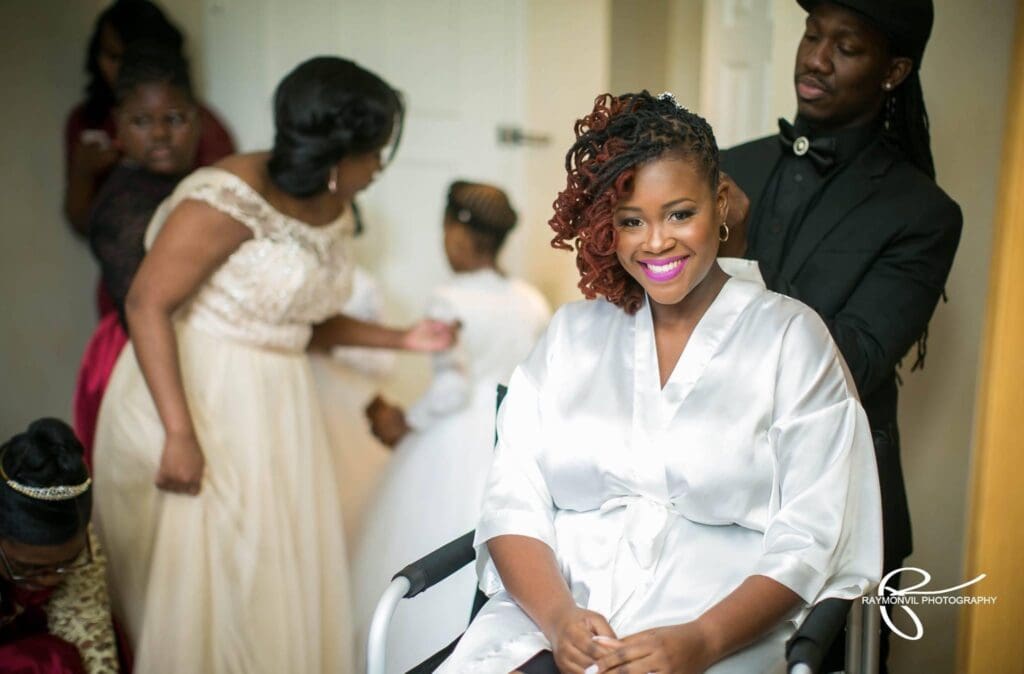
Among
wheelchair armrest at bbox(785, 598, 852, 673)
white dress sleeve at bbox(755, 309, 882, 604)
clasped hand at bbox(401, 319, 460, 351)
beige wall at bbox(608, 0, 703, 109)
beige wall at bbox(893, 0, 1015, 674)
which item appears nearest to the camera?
wheelchair armrest at bbox(785, 598, 852, 673)

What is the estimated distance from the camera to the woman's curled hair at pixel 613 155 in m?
1.53

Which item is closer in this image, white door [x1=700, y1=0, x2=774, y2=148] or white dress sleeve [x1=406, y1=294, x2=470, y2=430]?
white door [x1=700, y1=0, x2=774, y2=148]

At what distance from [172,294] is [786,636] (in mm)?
1433

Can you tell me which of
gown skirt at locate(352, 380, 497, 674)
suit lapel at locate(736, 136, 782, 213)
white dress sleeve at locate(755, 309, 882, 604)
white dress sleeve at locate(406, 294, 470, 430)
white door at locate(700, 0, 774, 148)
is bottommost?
gown skirt at locate(352, 380, 497, 674)

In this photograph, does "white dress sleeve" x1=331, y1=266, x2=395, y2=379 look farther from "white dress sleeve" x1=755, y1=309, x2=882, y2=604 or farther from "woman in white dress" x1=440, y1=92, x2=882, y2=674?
"white dress sleeve" x1=755, y1=309, x2=882, y2=604

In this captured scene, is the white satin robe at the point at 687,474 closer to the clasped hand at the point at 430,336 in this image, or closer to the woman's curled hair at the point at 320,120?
the woman's curled hair at the point at 320,120

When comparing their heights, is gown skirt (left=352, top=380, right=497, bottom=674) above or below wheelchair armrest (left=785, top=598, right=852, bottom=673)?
below

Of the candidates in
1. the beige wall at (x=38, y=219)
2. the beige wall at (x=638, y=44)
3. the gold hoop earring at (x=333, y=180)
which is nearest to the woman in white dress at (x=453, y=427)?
the beige wall at (x=638, y=44)

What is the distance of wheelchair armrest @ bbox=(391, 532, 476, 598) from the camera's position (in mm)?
1627

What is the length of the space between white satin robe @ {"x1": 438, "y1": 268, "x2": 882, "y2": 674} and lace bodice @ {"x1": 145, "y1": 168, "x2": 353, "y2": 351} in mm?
831

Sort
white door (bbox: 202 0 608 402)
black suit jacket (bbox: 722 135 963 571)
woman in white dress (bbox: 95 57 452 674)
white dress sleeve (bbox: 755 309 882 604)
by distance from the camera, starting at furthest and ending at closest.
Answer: white door (bbox: 202 0 608 402), woman in white dress (bbox: 95 57 452 674), black suit jacket (bbox: 722 135 963 571), white dress sleeve (bbox: 755 309 882 604)

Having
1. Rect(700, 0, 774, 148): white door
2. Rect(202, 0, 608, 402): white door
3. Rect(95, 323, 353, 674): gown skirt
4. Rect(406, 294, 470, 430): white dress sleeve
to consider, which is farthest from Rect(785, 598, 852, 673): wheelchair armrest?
Rect(202, 0, 608, 402): white door

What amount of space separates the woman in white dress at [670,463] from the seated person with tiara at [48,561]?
2.81ft

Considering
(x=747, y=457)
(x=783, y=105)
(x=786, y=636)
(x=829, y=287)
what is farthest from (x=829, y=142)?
(x=786, y=636)
